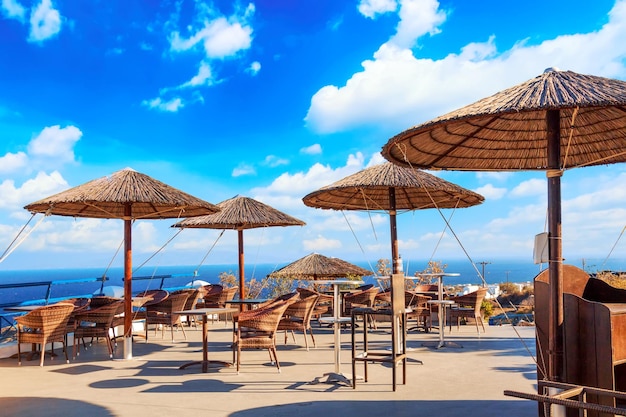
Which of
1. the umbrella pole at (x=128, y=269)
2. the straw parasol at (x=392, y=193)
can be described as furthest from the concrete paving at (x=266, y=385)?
the straw parasol at (x=392, y=193)

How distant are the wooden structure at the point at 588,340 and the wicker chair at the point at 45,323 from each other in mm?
5814

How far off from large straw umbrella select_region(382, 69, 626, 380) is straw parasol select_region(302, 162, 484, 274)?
1.06 meters

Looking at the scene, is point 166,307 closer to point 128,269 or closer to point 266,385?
point 128,269

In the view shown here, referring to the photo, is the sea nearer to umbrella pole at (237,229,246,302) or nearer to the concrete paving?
umbrella pole at (237,229,246,302)

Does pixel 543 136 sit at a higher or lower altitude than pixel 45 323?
higher

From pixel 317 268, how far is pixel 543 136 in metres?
7.71

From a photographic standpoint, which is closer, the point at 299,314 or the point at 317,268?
the point at 299,314

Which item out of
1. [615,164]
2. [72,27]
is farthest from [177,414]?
[72,27]

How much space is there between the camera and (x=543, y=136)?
212 inches

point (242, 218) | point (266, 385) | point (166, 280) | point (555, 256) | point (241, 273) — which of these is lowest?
point (166, 280)

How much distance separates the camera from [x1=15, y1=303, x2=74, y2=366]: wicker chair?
7.05 m

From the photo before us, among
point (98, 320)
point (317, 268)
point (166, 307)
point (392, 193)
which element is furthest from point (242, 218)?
point (98, 320)

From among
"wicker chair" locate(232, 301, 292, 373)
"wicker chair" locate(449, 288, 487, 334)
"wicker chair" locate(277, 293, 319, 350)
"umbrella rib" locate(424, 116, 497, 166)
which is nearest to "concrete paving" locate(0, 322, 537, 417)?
"wicker chair" locate(232, 301, 292, 373)

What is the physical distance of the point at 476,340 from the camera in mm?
9000
